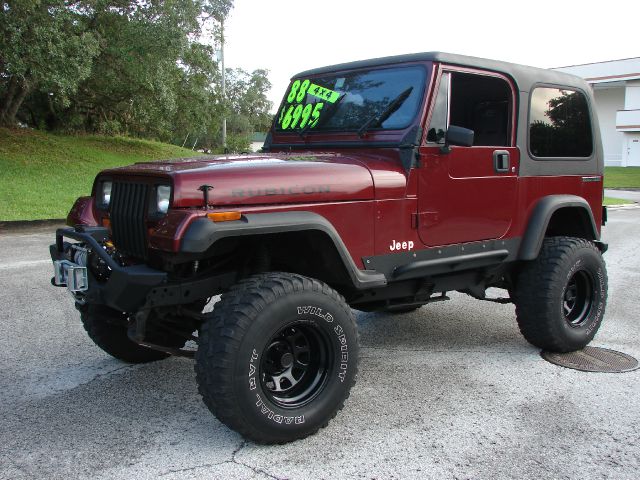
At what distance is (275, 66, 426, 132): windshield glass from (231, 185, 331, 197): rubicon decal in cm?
85

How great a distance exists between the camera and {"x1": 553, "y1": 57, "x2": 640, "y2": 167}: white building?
47750 mm

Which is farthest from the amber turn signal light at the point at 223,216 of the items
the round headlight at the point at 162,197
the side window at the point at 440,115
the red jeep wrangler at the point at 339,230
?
the side window at the point at 440,115

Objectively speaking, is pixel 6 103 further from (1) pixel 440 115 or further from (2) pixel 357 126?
(1) pixel 440 115

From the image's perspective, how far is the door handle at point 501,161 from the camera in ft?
14.4

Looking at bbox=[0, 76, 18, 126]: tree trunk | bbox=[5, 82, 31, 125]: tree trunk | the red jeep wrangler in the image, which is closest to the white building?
bbox=[5, 82, 31, 125]: tree trunk

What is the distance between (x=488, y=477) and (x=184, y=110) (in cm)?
2198

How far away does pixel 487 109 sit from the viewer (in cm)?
470

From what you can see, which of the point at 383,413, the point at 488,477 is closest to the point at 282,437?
the point at 383,413

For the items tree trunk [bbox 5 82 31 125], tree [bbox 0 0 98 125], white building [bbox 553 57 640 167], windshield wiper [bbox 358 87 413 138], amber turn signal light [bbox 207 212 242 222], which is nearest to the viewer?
amber turn signal light [bbox 207 212 242 222]

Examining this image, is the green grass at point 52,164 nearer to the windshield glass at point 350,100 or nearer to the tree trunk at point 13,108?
the tree trunk at point 13,108

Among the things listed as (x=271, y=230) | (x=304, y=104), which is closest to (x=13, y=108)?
(x=304, y=104)

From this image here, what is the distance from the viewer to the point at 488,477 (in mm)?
3076

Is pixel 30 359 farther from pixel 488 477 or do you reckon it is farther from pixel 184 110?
pixel 184 110

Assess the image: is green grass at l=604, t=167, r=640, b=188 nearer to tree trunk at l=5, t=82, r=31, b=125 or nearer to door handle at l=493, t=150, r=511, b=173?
tree trunk at l=5, t=82, r=31, b=125
